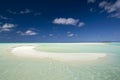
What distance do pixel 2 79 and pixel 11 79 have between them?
0.27 meters

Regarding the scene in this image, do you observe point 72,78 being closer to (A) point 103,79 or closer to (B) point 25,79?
(A) point 103,79

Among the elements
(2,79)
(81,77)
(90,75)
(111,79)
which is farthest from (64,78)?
(2,79)

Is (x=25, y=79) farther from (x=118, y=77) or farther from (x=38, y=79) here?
(x=118, y=77)

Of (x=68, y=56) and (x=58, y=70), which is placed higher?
(x=68, y=56)

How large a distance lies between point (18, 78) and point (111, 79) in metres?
3.00

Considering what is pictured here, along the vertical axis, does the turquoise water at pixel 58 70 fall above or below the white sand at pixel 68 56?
below

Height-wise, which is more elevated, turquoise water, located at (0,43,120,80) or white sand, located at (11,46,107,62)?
white sand, located at (11,46,107,62)

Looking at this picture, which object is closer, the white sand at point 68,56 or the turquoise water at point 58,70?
the turquoise water at point 58,70

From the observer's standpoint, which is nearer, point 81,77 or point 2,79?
point 2,79

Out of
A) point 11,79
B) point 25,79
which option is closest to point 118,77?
point 25,79

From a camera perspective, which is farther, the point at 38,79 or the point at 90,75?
the point at 90,75

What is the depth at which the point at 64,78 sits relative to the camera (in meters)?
4.72

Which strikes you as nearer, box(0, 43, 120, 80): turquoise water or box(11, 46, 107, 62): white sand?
box(0, 43, 120, 80): turquoise water

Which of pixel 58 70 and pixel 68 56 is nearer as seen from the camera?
pixel 58 70
